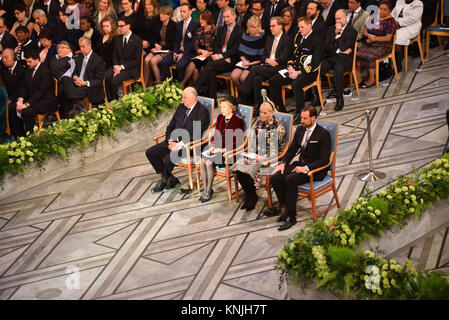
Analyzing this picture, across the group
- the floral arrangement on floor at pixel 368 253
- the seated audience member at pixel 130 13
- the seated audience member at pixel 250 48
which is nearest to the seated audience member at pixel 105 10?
the seated audience member at pixel 130 13

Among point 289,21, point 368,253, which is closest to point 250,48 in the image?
point 289,21

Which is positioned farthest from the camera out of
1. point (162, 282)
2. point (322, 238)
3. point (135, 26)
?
point (135, 26)

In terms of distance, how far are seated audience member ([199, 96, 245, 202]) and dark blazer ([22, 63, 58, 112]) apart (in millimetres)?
2945

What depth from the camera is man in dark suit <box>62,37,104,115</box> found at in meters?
9.45

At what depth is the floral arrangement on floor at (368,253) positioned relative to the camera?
471 cm

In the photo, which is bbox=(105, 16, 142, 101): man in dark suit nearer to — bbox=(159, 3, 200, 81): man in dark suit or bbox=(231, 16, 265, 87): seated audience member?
bbox=(159, 3, 200, 81): man in dark suit

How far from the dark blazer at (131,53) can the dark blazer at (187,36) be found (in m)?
0.63

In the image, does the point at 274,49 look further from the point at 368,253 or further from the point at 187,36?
the point at 368,253

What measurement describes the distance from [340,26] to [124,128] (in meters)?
3.15

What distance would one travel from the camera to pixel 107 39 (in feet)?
33.3

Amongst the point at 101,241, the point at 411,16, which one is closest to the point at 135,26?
the point at 411,16

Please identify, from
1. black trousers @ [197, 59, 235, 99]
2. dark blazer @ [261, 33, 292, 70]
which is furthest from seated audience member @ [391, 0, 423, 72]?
black trousers @ [197, 59, 235, 99]

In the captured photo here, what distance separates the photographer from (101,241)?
6.70m

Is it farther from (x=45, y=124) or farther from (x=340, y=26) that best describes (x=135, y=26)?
(x=340, y=26)
